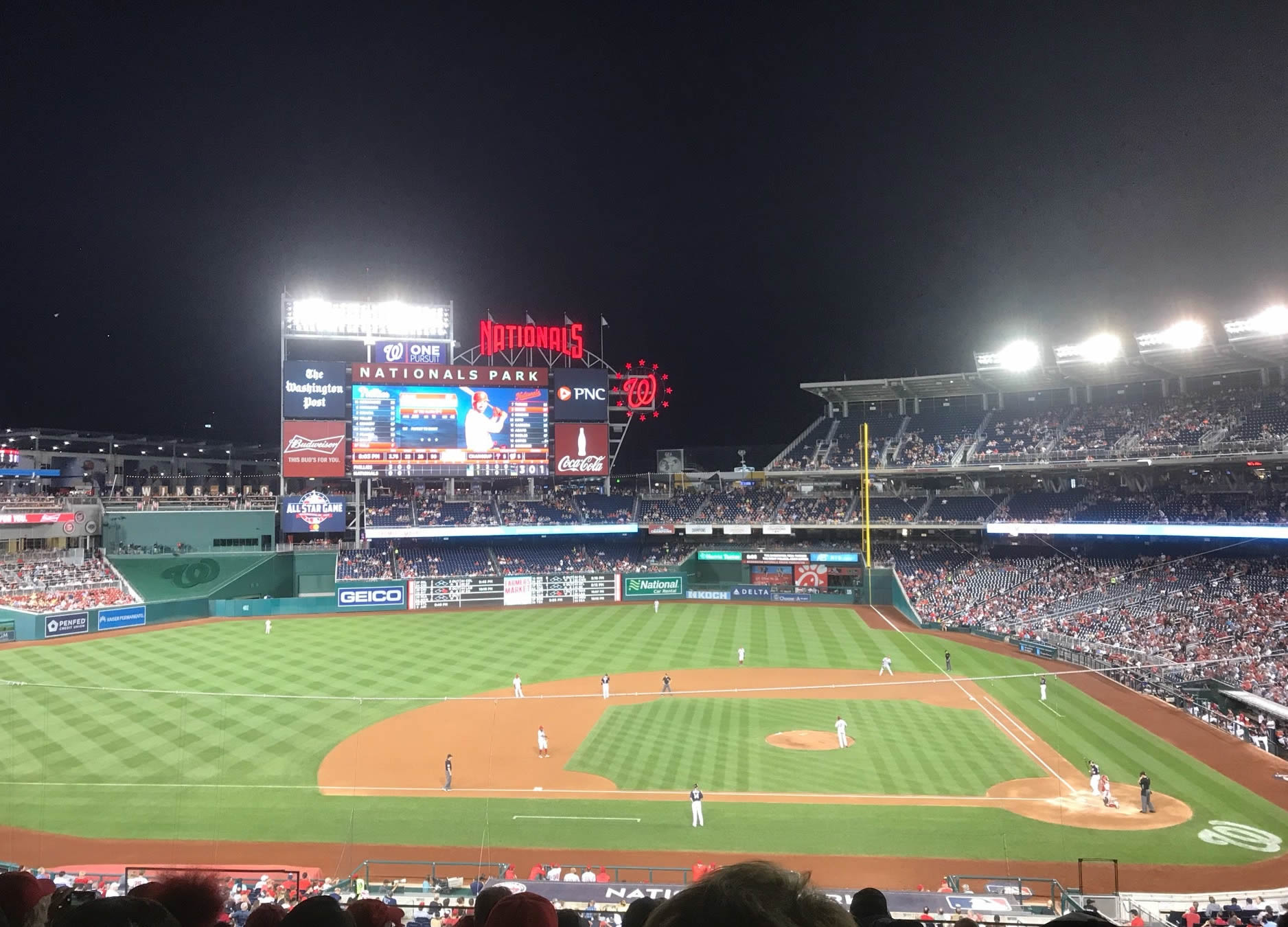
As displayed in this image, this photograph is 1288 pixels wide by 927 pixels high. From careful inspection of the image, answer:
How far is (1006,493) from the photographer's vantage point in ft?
164

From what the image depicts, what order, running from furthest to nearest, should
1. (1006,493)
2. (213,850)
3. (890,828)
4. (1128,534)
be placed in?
(1006,493), (1128,534), (890,828), (213,850)

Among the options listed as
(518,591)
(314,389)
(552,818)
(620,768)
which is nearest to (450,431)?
(314,389)

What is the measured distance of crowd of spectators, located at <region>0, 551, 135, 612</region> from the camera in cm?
3922

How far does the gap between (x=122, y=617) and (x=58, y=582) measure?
4779 mm

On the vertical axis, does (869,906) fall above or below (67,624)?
above

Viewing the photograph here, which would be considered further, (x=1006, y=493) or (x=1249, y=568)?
(x=1006, y=493)

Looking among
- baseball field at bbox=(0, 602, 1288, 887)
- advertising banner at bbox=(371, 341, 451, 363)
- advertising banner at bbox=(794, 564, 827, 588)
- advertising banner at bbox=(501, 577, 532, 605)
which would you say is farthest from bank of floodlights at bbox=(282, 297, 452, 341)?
advertising banner at bbox=(794, 564, 827, 588)

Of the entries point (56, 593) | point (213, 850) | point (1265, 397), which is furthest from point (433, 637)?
point (1265, 397)

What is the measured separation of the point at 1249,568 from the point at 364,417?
49.9 m

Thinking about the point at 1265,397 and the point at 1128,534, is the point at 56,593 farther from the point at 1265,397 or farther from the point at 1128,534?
the point at 1265,397

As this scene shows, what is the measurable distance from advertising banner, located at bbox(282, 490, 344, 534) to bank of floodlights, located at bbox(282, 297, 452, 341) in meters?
11.1

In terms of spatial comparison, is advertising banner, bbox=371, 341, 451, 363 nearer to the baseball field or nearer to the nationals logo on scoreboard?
the nationals logo on scoreboard

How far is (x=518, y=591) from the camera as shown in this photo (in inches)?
1986

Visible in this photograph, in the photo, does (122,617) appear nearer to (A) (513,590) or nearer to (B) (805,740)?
(A) (513,590)
